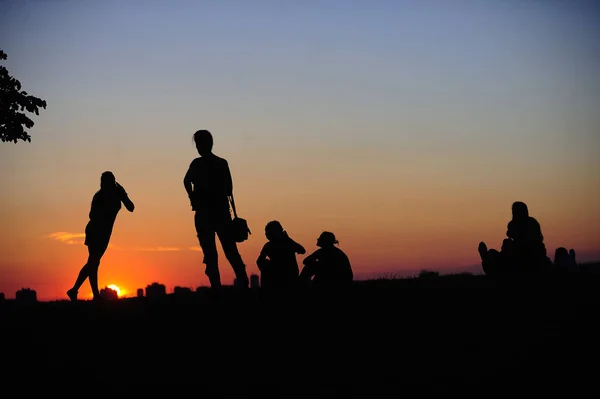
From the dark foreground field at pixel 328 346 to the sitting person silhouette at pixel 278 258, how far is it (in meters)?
1.41

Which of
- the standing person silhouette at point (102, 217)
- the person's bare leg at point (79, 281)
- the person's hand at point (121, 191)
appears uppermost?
the person's hand at point (121, 191)

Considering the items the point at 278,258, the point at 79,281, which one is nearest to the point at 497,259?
the point at 278,258

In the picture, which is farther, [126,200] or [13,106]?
[13,106]

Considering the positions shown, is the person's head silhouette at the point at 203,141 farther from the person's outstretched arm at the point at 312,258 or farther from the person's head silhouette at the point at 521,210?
the person's head silhouette at the point at 521,210

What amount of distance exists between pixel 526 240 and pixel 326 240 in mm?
4223

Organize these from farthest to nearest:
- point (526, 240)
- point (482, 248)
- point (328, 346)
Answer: point (482, 248), point (526, 240), point (328, 346)

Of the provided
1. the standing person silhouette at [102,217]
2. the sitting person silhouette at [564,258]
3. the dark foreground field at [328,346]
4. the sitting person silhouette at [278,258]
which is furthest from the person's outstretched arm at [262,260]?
the sitting person silhouette at [564,258]

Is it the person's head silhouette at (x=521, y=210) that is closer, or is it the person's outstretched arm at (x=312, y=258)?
the person's outstretched arm at (x=312, y=258)

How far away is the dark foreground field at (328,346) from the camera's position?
34.8 feet

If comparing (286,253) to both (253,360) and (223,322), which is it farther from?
(253,360)

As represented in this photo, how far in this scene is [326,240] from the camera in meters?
17.1

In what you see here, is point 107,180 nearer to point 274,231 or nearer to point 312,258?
point 274,231

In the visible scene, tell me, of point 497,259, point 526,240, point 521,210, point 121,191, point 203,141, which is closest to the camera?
point 203,141

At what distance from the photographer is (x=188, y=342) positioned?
41.4 ft
